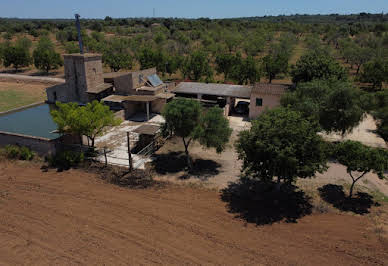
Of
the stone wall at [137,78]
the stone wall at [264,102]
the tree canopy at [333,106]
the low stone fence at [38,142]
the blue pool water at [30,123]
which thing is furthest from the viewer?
the stone wall at [137,78]

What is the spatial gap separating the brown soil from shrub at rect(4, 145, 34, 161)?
15.1ft

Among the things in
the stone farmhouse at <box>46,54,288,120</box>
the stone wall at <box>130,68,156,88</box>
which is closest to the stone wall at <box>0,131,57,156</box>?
the stone farmhouse at <box>46,54,288,120</box>

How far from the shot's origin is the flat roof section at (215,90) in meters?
34.5

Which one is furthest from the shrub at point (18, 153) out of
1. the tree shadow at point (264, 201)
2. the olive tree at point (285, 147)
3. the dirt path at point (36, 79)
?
the dirt path at point (36, 79)

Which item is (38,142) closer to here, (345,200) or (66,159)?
(66,159)

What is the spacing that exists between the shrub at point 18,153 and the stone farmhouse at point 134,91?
35.0ft

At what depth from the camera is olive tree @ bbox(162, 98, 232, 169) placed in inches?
824

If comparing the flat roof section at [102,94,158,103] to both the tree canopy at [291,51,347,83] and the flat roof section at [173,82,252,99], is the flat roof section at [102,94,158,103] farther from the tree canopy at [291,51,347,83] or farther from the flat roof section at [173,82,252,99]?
the tree canopy at [291,51,347,83]

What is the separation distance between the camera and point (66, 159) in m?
23.0

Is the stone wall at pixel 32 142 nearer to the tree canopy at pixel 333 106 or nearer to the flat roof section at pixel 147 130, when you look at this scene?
the flat roof section at pixel 147 130

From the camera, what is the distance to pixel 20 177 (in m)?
21.8

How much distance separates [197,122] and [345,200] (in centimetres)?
1093

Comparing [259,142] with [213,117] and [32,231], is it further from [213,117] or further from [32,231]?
[32,231]

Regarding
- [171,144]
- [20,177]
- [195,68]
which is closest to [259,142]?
[171,144]
